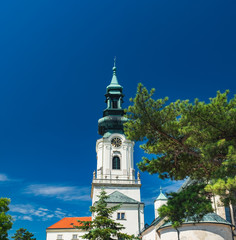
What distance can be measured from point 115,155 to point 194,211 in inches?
1359

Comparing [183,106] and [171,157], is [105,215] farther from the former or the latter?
[183,106]

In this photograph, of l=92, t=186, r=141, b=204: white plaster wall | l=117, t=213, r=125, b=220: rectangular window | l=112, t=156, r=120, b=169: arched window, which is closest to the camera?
l=117, t=213, r=125, b=220: rectangular window

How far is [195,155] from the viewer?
15.3 m

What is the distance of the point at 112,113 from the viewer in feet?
171

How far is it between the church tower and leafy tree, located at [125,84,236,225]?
25.1m

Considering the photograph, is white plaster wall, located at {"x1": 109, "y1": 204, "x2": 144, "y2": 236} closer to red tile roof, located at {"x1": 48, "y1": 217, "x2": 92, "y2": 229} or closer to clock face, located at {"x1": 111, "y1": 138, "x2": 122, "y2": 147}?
clock face, located at {"x1": 111, "y1": 138, "x2": 122, "y2": 147}

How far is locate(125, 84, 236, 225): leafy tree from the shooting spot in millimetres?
13141

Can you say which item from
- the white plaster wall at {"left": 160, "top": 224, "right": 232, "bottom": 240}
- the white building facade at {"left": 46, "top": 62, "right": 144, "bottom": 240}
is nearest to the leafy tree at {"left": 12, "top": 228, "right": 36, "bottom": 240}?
the white building facade at {"left": 46, "top": 62, "right": 144, "bottom": 240}

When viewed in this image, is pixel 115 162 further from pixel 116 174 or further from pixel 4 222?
pixel 4 222

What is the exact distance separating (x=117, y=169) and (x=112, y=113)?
1097cm

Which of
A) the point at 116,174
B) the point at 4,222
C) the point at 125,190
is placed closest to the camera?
the point at 4,222

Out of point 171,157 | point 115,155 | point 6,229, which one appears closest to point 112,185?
point 115,155

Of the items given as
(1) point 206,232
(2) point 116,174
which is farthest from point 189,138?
(2) point 116,174

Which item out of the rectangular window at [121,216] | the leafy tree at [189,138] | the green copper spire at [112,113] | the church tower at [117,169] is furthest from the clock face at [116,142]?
the leafy tree at [189,138]
